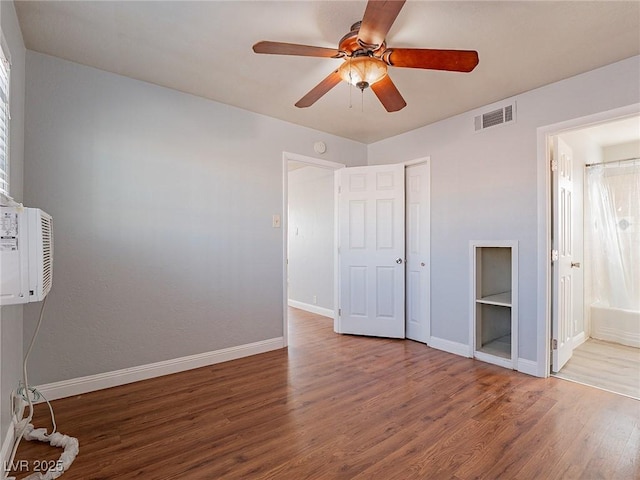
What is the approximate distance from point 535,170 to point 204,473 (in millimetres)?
3247

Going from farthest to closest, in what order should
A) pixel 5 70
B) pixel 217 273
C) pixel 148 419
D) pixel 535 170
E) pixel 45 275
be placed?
1. pixel 217 273
2. pixel 535 170
3. pixel 148 419
4. pixel 5 70
5. pixel 45 275

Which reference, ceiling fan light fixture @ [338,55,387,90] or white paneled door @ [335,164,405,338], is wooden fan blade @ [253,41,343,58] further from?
white paneled door @ [335,164,405,338]

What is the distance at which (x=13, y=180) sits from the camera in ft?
6.38

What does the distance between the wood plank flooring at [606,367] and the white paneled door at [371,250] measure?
5.41 ft

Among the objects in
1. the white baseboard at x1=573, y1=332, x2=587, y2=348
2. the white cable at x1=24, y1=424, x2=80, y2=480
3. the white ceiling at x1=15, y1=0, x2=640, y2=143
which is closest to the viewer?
the white cable at x1=24, y1=424, x2=80, y2=480

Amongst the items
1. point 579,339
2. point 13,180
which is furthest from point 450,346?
point 13,180

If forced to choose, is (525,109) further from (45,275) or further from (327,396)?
(45,275)

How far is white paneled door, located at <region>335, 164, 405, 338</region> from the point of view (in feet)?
12.7

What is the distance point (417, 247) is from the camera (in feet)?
12.6

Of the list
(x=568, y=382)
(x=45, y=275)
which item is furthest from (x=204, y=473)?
(x=568, y=382)

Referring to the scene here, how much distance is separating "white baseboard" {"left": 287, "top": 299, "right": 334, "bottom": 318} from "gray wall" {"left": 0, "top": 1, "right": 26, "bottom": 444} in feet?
12.0

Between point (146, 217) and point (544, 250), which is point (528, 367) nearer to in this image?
point (544, 250)

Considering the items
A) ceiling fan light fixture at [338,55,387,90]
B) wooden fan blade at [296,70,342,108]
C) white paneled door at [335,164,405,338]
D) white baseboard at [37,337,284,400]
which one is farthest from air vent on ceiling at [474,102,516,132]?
white baseboard at [37,337,284,400]

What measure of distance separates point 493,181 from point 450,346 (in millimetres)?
1742
